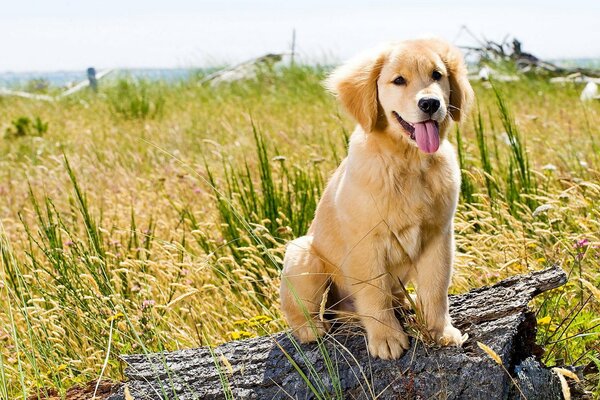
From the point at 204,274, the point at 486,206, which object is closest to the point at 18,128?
the point at 204,274

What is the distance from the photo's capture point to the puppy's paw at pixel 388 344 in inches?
110

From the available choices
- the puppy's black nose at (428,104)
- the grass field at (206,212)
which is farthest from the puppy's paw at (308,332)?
the puppy's black nose at (428,104)

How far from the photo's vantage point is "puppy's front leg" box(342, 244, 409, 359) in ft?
9.20

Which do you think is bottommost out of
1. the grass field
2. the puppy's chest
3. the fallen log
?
the grass field

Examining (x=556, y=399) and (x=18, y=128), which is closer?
(x=556, y=399)

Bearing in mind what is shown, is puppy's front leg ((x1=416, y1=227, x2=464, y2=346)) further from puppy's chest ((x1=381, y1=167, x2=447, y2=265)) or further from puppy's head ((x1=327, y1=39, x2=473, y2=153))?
puppy's head ((x1=327, y1=39, x2=473, y2=153))

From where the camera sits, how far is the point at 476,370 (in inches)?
105

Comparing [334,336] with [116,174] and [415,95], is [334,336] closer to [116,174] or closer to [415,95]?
[415,95]

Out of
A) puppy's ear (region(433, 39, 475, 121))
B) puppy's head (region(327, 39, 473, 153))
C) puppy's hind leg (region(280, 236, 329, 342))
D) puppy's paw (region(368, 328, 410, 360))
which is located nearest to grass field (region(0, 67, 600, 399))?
puppy's hind leg (region(280, 236, 329, 342))

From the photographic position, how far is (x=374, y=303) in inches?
112

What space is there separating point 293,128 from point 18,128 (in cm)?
338

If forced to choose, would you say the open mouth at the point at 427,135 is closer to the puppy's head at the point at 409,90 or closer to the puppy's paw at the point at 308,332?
the puppy's head at the point at 409,90

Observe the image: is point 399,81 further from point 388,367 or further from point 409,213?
point 388,367

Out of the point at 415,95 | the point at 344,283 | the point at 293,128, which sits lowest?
the point at 293,128
